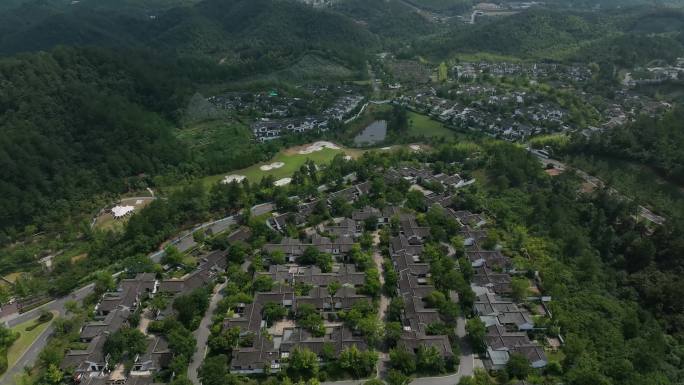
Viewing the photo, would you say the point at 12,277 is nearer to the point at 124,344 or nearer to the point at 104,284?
the point at 104,284

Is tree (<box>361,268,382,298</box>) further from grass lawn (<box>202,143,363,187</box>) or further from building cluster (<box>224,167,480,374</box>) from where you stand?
grass lawn (<box>202,143,363,187</box>)

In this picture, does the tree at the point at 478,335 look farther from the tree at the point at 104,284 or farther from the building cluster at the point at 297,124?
the building cluster at the point at 297,124

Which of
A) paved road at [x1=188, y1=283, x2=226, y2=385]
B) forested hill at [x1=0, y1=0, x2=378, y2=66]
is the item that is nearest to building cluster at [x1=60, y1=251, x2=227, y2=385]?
paved road at [x1=188, y1=283, x2=226, y2=385]

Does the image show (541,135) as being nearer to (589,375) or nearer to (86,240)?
(589,375)

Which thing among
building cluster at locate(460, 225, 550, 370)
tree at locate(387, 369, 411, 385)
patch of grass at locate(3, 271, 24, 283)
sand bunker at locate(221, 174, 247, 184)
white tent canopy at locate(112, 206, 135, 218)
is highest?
tree at locate(387, 369, 411, 385)

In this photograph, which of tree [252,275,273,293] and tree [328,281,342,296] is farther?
tree [252,275,273,293]
